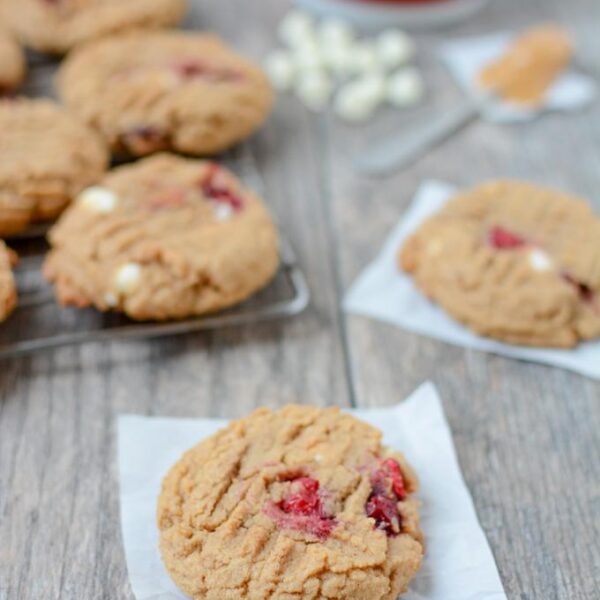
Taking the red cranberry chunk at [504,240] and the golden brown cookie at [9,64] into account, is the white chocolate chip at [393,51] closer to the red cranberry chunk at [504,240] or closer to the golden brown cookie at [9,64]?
the red cranberry chunk at [504,240]

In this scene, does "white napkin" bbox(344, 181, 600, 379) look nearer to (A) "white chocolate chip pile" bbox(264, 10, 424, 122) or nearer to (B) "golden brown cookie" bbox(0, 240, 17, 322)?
(A) "white chocolate chip pile" bbox(264, 10, 424, 122)

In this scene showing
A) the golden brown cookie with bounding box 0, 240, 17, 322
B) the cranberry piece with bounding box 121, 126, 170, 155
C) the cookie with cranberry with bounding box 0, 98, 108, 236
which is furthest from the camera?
the cranberry piece with bounding box 121, 126, 170, 155

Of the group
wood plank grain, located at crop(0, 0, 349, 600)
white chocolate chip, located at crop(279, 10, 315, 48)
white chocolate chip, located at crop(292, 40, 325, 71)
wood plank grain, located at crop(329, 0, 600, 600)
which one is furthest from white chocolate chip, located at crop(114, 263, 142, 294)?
white chocolate chip, located at crop(279, 10, 315, 48)

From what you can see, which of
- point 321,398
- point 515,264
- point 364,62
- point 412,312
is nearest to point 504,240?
point 515,264

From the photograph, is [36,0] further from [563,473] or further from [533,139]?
[563,473]

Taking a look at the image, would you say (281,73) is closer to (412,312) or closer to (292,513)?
(412,312)

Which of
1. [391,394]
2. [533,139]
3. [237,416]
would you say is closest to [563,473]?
[391,394]
